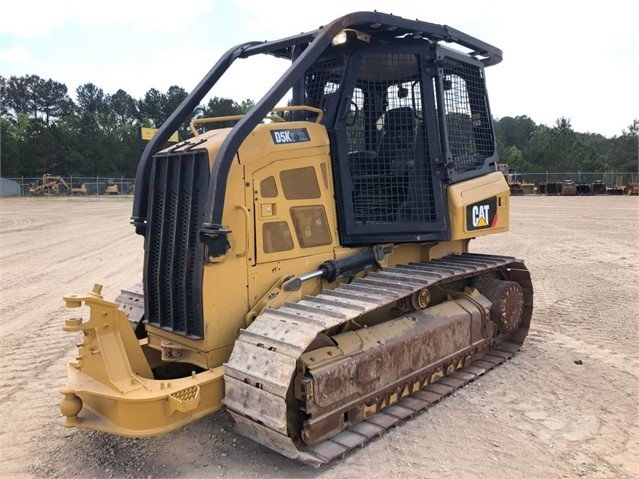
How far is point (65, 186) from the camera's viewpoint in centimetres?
4988

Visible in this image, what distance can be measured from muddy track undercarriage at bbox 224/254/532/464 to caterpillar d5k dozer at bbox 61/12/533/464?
2cm

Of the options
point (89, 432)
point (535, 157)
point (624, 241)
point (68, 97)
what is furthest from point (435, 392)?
point (68, 97)

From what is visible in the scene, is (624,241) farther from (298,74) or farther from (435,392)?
(298,74)

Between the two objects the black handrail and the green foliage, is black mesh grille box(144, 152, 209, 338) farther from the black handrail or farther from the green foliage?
the green foliage

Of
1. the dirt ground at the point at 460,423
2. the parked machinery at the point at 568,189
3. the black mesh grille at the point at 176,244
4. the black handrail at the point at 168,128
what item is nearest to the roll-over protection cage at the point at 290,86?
the black handrail at the point at 168,128

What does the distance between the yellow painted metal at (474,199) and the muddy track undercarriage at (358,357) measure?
0.33 meters

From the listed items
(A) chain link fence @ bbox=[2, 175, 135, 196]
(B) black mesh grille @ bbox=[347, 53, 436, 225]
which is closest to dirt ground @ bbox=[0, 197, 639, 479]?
(B) black mesh grille @ bbox=[347, 53, 436, 225]

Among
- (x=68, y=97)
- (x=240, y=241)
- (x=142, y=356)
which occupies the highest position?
(x=68, y=97)

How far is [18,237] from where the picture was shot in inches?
627

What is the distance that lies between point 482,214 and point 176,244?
9.90ft

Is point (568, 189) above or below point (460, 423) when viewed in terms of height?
above

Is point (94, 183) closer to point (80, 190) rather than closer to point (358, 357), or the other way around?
point (80, 190)

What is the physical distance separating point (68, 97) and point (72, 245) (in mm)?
79916

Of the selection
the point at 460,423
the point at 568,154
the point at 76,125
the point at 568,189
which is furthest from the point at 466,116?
the point at 76,125
